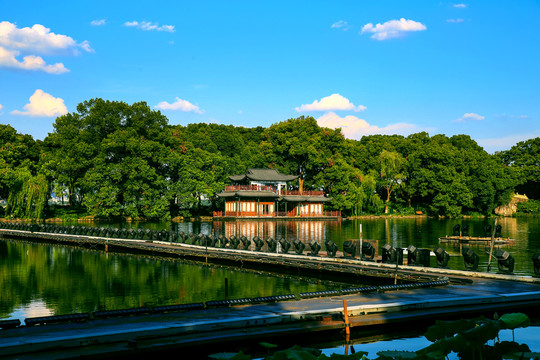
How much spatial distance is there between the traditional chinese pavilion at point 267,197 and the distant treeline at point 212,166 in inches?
101

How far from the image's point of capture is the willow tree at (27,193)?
63.0m

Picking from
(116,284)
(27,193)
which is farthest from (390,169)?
(116,284)

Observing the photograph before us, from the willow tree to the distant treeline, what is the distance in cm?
12

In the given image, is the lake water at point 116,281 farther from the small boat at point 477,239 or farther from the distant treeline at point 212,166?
the distant treeline at point 212,166

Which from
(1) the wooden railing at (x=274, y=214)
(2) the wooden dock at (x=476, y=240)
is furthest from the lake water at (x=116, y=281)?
(1) the wooden railing at (x=274, y=214)

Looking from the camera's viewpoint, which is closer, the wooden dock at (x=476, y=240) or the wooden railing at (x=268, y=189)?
the wooden dock at (x=476, y=240)

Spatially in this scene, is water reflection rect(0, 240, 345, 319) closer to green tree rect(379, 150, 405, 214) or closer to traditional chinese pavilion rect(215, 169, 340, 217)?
traditional chinese pavilion rect(215, 169, 340, 217)

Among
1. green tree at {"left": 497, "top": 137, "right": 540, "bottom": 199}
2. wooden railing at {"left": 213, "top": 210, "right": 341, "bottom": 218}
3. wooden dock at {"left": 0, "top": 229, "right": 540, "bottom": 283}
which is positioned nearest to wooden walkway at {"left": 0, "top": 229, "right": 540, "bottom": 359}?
wooden dock at {"left": 0, "top": 229, "right": 540, "bottom": 283}

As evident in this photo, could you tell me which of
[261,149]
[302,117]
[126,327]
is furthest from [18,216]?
[126,327]

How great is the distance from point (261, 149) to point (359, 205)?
18182mm

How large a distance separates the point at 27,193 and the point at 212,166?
26.3 metres

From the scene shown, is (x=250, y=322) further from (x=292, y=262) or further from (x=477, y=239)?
(x=477, y=239)

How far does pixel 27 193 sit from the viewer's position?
62969 millimetres

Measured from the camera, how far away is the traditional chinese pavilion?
3054 inches
